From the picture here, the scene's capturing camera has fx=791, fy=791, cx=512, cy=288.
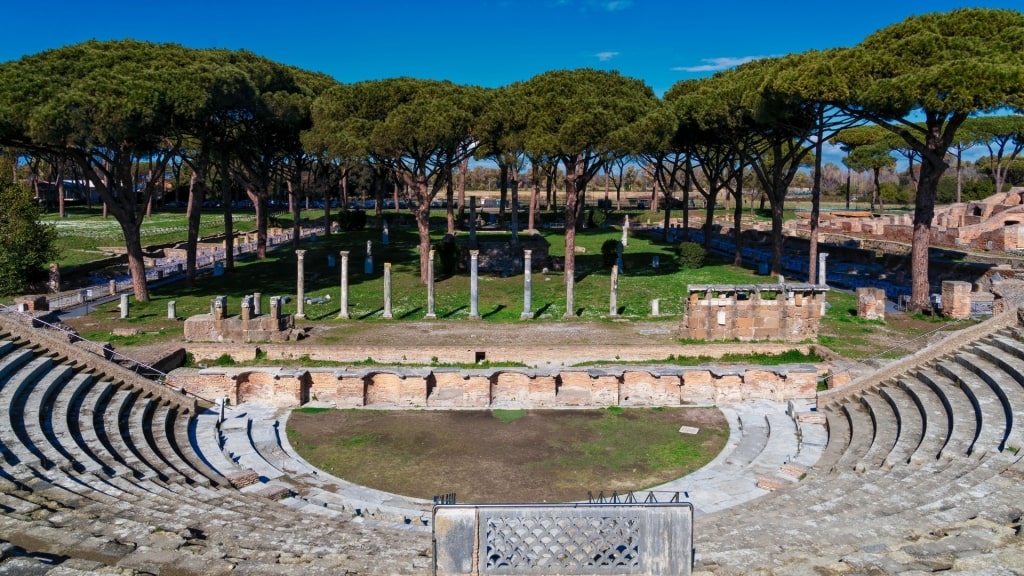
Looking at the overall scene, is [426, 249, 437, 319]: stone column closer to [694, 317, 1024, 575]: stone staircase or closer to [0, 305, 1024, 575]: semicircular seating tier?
[0, 305, 1024, 575]: semicircular seating tier

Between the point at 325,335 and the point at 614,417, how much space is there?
34.0 ft

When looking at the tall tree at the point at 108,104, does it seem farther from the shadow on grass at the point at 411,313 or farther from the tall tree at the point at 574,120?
the tall tree at the point at 574,120

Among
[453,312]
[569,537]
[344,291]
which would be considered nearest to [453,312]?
[453,312]

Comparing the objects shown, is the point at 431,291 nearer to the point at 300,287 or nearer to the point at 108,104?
the point at 300,287

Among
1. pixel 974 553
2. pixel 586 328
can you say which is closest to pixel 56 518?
pixel 974 553

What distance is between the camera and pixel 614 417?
19.7 meters

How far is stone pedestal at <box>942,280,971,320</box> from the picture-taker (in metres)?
27.2

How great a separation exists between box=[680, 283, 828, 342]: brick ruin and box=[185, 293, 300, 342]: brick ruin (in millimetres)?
12624

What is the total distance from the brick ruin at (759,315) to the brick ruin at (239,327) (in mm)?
12624

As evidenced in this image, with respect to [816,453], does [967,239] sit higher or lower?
higher

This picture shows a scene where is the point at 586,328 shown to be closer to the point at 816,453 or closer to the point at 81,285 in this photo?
the point at 816,453

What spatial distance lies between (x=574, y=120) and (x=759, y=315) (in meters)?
11.7

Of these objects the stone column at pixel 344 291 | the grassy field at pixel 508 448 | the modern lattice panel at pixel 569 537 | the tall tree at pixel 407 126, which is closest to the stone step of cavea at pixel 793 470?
the grassy field at pixel 508 448

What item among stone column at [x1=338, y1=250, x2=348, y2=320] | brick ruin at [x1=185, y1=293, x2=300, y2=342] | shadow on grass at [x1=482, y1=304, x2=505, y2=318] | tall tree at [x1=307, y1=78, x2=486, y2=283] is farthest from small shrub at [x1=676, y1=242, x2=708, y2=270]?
brick ruin at [x1=185, y1=293, x2=300, y2=342]
